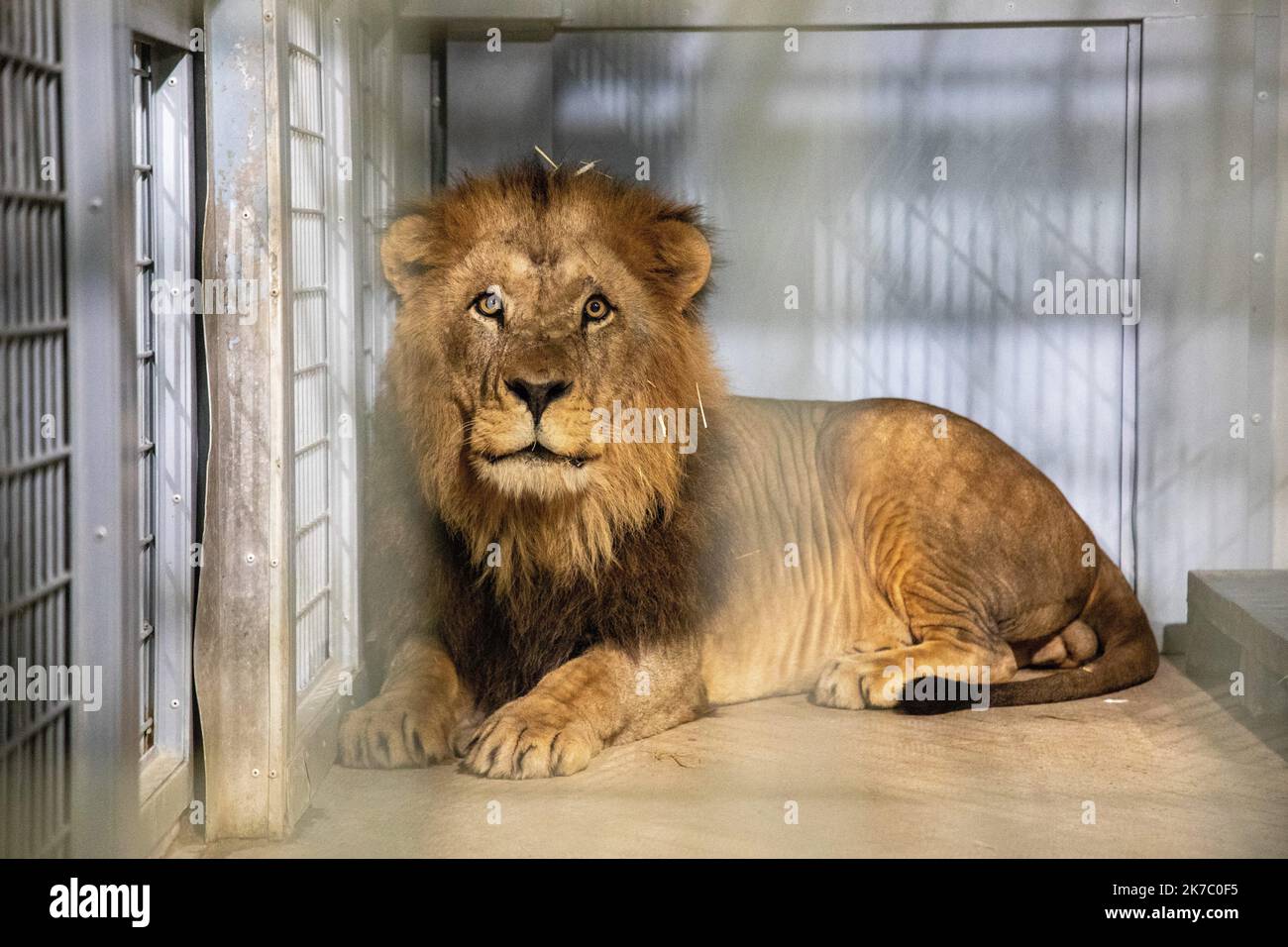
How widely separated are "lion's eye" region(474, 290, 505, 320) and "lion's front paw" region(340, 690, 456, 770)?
3.13ft

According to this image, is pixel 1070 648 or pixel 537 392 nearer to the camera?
pixel 537 392

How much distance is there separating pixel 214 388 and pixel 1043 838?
6.17 feet

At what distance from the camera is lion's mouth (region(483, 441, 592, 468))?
11.5 feet

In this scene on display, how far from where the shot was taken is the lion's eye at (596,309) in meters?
3.63

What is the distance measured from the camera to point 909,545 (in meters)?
4.32

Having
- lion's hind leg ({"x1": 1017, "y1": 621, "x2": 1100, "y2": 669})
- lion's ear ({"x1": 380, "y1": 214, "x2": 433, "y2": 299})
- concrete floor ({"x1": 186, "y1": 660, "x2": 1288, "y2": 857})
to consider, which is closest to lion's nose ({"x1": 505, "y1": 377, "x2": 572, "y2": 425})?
lion's ear ({"x1": 380, "y1": 214, "x2": 433, "y2": 299})

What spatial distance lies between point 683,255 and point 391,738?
140cm

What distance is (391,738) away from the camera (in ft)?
11.3

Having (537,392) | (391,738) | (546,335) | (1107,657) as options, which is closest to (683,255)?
(546,335)

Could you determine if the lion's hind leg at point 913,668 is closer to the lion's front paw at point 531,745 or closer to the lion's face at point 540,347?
the lion's front paw at point 531,745

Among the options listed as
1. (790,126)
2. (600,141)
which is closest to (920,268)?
(790,126)

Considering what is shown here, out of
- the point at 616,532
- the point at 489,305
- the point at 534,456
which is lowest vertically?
the point at 616,532

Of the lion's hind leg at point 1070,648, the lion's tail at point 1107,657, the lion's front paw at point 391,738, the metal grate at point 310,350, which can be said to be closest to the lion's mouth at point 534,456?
the metal grate at point 310,350

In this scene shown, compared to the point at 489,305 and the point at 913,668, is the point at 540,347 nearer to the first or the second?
the point at 489,305
